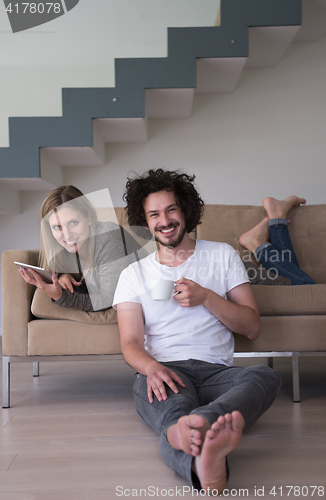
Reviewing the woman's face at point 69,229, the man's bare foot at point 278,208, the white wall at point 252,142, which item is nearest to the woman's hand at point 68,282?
the woman's face at point 69,229

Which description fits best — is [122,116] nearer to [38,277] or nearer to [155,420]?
[38,277]

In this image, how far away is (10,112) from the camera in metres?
3.21

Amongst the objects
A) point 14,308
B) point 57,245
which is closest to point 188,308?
point 57,245

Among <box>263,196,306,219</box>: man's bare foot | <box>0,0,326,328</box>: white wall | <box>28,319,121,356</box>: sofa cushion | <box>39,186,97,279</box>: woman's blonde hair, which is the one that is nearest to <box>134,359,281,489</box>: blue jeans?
<box>28,319,121,356</box>: sofa cushion

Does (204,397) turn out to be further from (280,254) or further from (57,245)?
(280,254)

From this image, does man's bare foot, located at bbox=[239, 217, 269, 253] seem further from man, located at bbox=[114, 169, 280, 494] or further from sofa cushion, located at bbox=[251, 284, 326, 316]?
man, located at bbox=[114, 169, 280, 494]

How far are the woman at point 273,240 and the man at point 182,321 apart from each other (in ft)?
2.35

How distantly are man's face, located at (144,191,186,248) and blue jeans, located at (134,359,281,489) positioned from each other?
0.40m

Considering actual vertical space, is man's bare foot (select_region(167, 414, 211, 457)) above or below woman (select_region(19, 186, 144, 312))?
below

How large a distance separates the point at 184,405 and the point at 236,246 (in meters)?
1.36

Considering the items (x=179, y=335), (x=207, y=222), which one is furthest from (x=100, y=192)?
(x=179, y=335)

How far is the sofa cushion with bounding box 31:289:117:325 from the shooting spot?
5.61 ft

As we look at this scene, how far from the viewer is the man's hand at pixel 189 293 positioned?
1.34 m

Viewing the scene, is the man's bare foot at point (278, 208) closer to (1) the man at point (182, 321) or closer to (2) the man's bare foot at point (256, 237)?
(2) the man's bare foot at point (256, 237)
